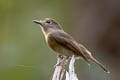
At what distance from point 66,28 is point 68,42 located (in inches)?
159

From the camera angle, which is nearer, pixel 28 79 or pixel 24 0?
pixel 28 79

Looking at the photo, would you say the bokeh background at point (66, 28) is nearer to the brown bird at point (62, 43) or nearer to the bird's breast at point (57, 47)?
the brown bird at point (62, 43)

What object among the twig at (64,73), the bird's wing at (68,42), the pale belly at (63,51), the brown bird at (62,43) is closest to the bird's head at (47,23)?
the brown bird at (62,43)

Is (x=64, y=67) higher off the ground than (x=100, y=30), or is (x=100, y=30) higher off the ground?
(x=100, y=30)

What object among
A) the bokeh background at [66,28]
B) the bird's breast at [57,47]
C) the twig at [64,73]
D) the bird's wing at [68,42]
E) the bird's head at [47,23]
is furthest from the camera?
the bokeh background at [66,28]

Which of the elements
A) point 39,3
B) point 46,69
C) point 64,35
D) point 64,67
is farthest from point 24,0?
point 64,67

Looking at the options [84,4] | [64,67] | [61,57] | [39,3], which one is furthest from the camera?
[39,3]

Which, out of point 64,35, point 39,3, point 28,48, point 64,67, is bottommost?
point 64,67

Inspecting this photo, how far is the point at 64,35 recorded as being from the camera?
8016 mm

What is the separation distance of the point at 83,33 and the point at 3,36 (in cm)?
136

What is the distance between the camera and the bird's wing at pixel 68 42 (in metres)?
7.77

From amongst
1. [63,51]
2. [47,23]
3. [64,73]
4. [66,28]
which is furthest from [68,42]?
[66,28]

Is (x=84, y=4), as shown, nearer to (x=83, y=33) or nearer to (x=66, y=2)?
(x=83, y=33)

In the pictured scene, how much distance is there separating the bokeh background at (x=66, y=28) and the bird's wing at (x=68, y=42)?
136 centimetres
